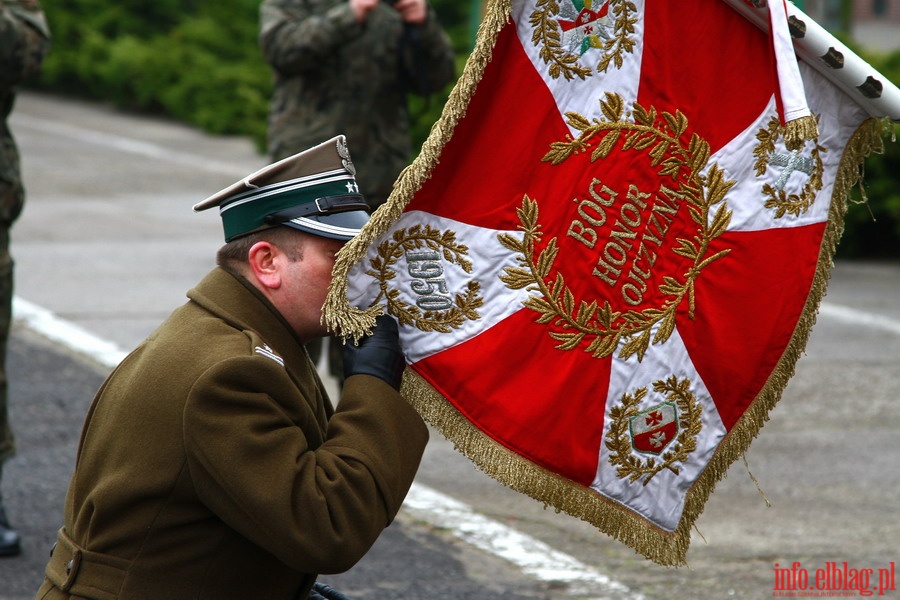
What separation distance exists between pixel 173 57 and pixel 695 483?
55.4 feet

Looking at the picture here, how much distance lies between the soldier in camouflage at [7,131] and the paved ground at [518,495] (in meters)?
0.39

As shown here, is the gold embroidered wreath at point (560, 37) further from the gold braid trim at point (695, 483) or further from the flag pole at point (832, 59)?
the gold braid trim at point (695, 483)

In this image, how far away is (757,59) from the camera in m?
2.69

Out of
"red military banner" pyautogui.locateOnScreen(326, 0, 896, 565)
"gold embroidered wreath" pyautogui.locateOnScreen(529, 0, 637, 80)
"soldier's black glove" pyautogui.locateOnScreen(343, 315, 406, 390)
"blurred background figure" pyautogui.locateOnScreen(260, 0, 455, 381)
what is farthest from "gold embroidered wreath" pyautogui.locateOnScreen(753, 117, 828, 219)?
"blurred background figure" pyautogui.locateOnScreen(260, 0, 455, 381)

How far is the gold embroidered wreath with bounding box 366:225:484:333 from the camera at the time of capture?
2660 mm

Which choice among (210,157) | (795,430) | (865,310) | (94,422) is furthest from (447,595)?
(210,157)

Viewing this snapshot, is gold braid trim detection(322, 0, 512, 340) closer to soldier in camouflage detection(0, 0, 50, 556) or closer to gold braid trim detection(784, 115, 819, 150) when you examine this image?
gold braid trim detection(784, 115, 819, 150)

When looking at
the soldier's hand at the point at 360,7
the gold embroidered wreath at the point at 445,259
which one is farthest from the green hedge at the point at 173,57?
the gold embroidered wreath at the point at 445,259

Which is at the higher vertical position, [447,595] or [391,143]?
[391,143]

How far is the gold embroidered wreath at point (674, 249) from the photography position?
2.67m

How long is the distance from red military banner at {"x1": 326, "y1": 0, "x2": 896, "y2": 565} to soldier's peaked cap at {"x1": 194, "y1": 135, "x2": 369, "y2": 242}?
10cm

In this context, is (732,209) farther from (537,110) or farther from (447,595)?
(447,595)

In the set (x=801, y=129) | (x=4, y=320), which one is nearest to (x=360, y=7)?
(x=4, y=320)

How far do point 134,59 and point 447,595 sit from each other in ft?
50.8
